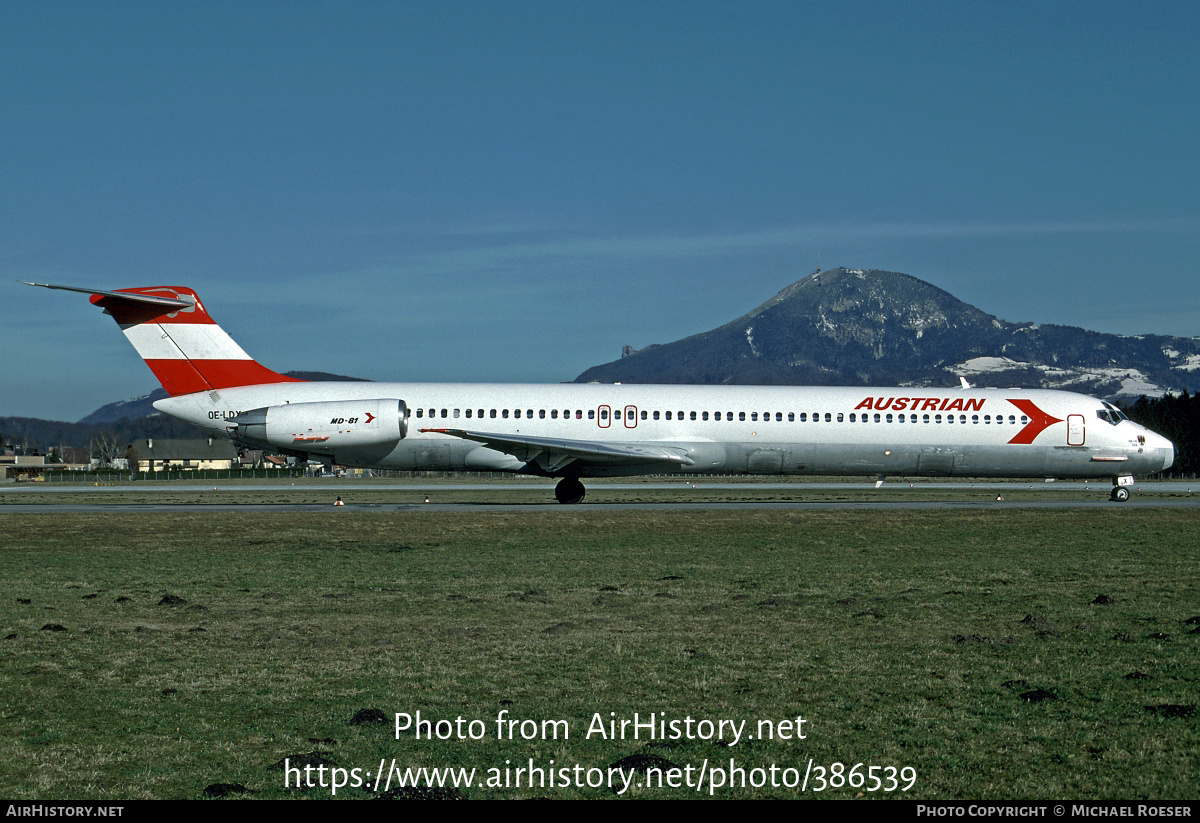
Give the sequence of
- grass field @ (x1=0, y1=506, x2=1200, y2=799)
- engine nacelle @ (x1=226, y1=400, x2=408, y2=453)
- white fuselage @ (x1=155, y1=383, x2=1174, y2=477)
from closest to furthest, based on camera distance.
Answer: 1. grass field @ (x1=0, y1=506, x2=1200, y2=799)
2. engine nacelle @ (x1=226, y1=400, x2=408, y2=453)
3. white fuselage @ (x1=155, y1=383, x2=1174, y2=477)

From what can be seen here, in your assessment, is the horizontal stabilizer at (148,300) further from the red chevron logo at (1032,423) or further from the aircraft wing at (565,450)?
the red chevron logo at (1032,423)

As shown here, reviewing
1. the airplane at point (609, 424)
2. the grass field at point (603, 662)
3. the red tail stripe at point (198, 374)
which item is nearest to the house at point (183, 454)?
the red tail stripe at point (198, 374)

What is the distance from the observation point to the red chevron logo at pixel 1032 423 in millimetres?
36969

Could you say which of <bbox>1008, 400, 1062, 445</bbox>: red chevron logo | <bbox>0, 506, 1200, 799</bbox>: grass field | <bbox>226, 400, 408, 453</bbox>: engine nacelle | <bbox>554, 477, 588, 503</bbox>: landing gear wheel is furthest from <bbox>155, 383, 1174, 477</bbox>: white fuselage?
<bbox>0, 506, 1200, 799</bbox>: grass field

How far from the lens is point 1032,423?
122 feet

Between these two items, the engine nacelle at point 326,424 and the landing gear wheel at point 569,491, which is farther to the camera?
the landing gear wheel at point 569,491

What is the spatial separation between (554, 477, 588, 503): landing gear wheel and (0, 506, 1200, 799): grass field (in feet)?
50.4

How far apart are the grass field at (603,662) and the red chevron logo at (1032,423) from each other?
16181 mm

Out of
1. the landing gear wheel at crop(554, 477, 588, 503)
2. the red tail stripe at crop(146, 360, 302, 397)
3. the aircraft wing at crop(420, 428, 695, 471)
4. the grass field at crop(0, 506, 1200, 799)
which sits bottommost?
the grass field at crop(0, 506, 1200, 799)

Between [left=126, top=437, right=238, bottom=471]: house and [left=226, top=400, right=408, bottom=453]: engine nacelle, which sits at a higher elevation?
[left=226, top=400, right=408, bottom=453]: engine nacelle

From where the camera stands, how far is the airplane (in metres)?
35.2

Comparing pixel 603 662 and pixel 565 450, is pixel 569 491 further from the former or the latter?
pixel 603 662

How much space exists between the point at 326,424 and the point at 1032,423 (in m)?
24.6

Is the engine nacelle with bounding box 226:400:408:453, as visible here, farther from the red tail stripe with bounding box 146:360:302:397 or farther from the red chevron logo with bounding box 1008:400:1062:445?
the red chevron logo with bounding box 1008:400:1062:445
